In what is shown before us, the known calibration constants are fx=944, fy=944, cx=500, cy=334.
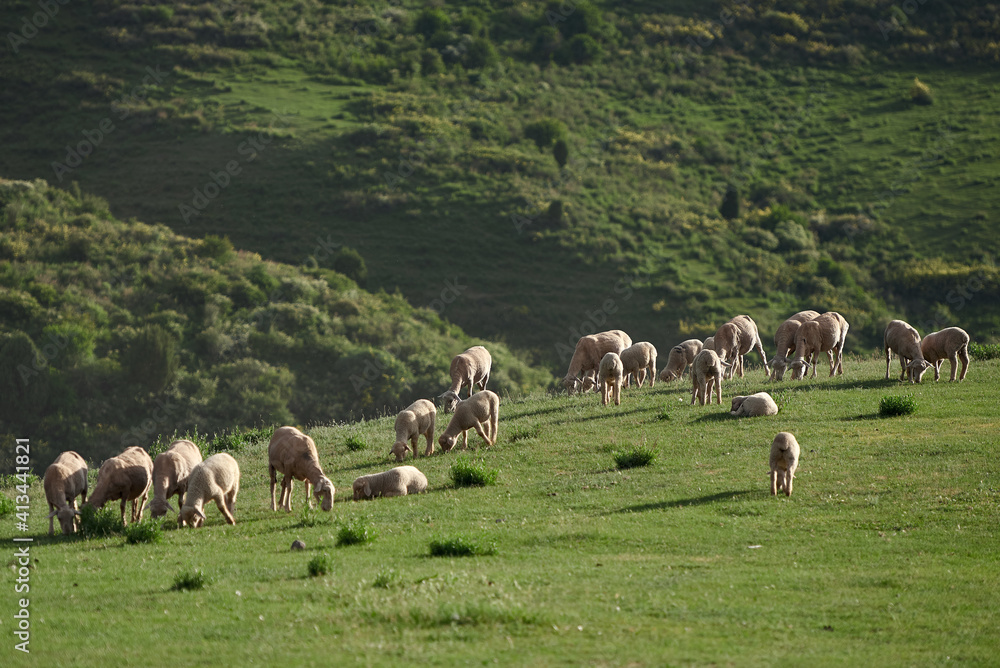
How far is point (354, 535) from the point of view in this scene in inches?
562

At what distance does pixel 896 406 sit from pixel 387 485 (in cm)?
1144

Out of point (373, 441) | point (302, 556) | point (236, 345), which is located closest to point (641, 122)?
point (236, 345)

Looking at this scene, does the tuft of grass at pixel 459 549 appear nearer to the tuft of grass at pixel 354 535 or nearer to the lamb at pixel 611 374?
the tuft of grass at pixel 354 535

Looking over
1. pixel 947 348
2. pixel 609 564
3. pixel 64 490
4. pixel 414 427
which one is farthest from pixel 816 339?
pixel 64 490

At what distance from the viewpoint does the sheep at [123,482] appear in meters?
17.3

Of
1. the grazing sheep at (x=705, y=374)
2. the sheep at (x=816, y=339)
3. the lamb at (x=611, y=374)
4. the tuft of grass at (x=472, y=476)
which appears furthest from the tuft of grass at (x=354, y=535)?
the sheep at (x=816, y=339)

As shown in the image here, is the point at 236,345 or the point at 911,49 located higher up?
the point at 911,49

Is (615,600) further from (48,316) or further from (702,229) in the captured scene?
(702,229)

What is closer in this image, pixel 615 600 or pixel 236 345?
pixel 615 600

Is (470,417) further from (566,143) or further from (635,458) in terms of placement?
(566,143)

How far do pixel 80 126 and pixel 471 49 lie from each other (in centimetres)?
3928

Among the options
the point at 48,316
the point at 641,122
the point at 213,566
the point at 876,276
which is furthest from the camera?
the point at 641,122

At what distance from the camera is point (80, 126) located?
8538 cm

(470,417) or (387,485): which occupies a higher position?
(470,417)
